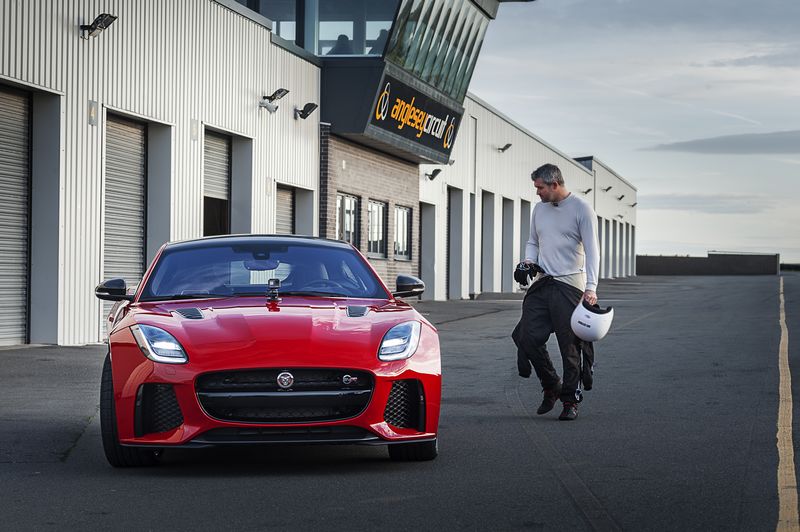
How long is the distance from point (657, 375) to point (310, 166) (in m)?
13.5

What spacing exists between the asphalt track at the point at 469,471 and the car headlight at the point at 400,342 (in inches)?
24.7

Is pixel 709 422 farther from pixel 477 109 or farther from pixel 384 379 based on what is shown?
pixel 477 109

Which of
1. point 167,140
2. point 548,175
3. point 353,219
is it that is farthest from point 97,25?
point 353,219

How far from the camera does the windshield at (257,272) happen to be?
7.48 m

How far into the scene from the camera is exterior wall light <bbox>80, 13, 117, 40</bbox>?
15.7 metres

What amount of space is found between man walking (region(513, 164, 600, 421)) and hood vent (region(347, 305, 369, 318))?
219 cm

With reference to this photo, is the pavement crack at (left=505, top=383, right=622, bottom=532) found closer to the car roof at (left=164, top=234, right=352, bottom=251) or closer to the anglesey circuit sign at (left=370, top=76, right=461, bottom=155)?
the car roof at (left=164, top=234, right=352, bottom=251)

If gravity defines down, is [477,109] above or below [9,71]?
above

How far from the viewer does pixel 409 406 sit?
6.61 meters

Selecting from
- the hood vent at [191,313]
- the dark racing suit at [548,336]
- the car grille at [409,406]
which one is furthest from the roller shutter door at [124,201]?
the car grille at [409,406]

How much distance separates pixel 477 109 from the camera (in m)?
38.0

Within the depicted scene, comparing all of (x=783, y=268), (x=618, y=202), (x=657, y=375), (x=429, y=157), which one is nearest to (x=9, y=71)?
(x=657, y=375)

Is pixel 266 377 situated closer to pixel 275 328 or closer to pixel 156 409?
pixel 275 328

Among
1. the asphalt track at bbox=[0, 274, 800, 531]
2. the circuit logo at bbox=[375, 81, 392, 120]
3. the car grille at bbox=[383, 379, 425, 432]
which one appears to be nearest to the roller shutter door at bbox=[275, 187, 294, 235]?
the circuit logo at bbox=[375, 81, 392, 120]
